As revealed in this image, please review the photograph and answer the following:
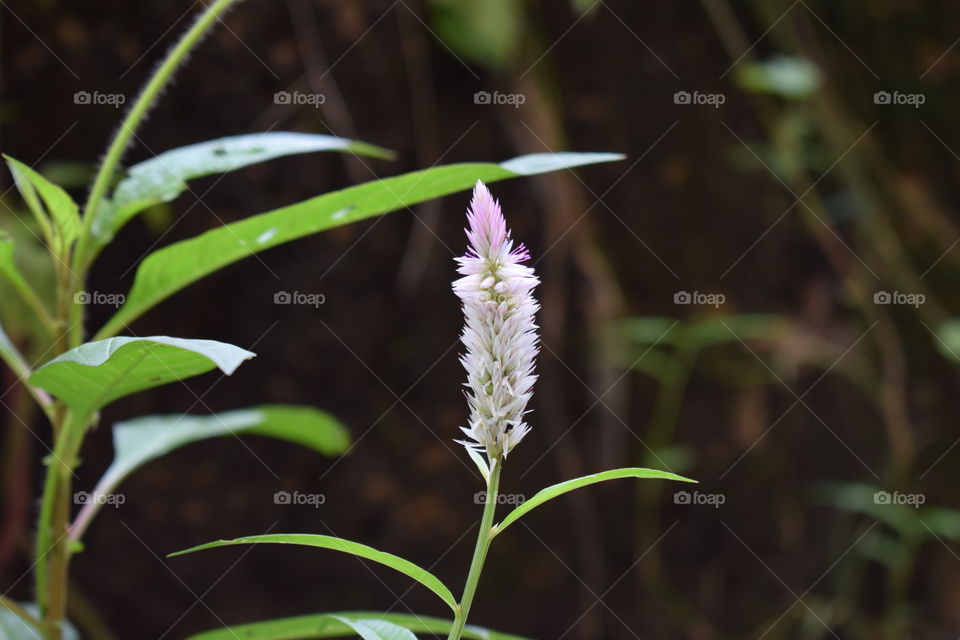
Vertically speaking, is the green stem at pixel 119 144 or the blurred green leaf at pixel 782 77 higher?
the blurred green leaf at pixel 782 77

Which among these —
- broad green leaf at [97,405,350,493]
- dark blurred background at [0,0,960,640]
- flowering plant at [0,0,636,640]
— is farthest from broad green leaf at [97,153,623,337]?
dark blurred background at [0,0,960,640]

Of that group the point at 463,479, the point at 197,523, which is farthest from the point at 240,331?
the point at 463,479

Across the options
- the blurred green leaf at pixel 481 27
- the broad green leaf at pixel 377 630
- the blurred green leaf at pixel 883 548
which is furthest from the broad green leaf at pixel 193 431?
the blurred green leaf at pixel 883 548

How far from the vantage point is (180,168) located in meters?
0.79

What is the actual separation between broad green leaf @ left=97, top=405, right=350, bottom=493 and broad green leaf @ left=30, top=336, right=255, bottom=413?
242 millimetres

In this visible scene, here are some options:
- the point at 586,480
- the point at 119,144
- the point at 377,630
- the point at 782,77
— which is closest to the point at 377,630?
the point at 377,630

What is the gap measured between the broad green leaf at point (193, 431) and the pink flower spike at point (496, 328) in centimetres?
53

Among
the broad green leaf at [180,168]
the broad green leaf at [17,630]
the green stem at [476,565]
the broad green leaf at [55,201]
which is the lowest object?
the broad green leaf at [17,630]

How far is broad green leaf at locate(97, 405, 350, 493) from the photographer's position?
3.11 ft

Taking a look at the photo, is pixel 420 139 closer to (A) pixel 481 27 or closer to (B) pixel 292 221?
(A) pixel 481 27

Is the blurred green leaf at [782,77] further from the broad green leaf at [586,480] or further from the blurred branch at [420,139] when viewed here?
the broad green leaf at [586,480]

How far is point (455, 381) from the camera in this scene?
1.95 meters

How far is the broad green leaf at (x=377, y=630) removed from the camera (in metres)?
0.51

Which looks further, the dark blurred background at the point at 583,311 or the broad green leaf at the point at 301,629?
the dark blurred background at the point at 583,311
